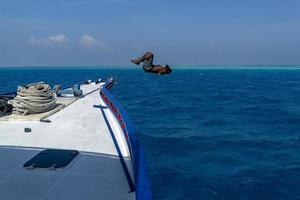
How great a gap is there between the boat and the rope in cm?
40

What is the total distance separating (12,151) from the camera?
23.9 feet

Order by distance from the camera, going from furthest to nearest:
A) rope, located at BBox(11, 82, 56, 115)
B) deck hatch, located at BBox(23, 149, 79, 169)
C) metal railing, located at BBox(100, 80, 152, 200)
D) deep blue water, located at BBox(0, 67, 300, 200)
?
Result: rope, located at BBox(11, 82, 56, 115)
deep blue water, located at BBox(0, 67, 300, 200)
deck hatch, located at BBox(23, 149, 79, 169)
metal railing, located at BBox(100, 80, 152, 200)

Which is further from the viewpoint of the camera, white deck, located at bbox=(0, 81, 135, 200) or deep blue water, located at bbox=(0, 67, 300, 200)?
deep blue water, located at bbox=(0, 67, 300, 200)

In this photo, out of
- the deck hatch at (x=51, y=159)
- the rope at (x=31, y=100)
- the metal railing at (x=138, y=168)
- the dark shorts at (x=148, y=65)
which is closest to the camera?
the metal railing at (x=138, y=168)

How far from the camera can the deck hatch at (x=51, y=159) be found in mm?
6117

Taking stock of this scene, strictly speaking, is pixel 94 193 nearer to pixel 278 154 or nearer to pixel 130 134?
pixel 130 134

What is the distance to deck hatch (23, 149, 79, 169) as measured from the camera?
241 inches

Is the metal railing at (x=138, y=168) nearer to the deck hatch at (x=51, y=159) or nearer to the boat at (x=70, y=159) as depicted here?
the boat at (x=70, y=159)

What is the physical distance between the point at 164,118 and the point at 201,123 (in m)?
2.48

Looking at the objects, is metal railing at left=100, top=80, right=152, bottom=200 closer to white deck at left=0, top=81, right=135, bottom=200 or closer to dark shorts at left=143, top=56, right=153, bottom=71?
white deck at left=0, top=81, right=135, bottom=200

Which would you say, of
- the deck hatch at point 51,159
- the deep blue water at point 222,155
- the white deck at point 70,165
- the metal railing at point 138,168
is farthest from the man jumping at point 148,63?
the deep blue water at point 222,155

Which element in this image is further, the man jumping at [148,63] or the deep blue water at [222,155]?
the deep blue water at [222,155]

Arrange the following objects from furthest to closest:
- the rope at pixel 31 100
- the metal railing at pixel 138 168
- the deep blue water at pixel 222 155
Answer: the rope at pixel 31 100
the deep blue water at pixel 222 155
the metal railing at pixel 138 168

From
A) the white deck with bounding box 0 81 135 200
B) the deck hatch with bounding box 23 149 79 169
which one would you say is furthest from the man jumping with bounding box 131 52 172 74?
the deck hatch with bounding box 23 149 79 169
